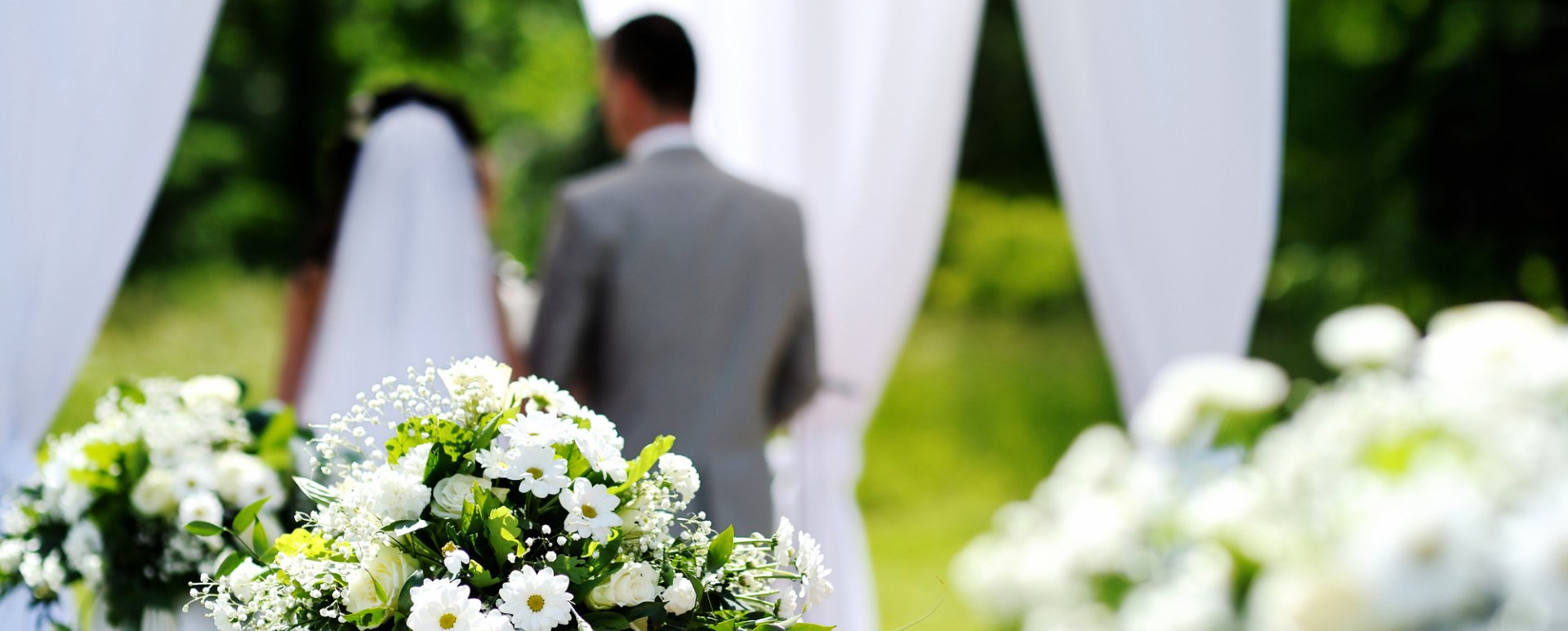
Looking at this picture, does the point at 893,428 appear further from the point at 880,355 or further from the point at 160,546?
the point at 160,546

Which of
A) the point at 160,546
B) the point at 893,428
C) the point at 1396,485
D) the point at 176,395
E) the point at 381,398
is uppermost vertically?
the point at 893,428

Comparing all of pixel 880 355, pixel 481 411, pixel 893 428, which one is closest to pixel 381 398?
pixel 481 411

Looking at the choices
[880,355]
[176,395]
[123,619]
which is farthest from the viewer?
[880,355]

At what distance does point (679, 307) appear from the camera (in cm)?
264

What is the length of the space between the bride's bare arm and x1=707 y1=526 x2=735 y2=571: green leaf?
2.15 metres

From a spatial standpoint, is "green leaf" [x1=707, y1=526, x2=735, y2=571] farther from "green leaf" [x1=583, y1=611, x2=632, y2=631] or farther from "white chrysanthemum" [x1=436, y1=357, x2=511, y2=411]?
"white chrysanthemum" [x1=436, y1=357, x2=511, y2=411]

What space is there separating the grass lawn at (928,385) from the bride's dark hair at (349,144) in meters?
4.88

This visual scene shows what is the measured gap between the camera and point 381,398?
125 centimetres

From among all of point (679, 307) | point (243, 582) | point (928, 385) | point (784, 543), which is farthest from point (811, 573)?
point (928, 385)

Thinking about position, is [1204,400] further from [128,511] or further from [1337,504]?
[128,511]

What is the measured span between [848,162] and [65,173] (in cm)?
157

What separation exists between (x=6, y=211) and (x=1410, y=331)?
2.14 metres

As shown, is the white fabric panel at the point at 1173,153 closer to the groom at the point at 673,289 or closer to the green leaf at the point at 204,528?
the groom at the point at 673,289

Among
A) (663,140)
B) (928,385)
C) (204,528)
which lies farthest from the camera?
(928,385)
